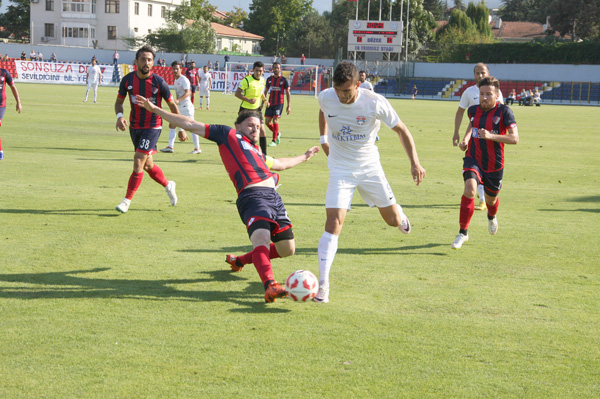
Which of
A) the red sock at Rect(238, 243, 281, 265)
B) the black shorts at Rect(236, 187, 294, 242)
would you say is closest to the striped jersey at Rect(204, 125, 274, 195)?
the black shorts at Rect(236, 187, 294, 242)

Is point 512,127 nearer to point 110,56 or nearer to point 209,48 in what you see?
point 110,56

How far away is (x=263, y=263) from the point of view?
593 cm

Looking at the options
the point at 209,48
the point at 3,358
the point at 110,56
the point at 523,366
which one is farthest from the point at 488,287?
the point at 209,48

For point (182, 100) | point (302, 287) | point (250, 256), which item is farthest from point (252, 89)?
point (302, 287)

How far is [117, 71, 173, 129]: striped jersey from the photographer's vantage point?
33.4ft

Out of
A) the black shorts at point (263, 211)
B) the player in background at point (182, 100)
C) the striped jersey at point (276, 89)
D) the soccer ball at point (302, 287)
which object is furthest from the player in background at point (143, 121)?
the striped jersey at point (276, 89)

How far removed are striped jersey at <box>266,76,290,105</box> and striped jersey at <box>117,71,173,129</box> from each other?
9.04 metres

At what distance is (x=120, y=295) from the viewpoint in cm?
605

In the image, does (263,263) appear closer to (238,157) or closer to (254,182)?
(254,182)

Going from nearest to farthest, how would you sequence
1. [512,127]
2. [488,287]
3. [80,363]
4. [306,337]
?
1. [80,363]
2. [306,337]
3. [488,287]
4. [512,127]

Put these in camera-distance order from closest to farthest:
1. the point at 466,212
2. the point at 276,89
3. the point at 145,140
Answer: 1. the point at 466,212
2. the point at 145,140
3. the point at 276,89

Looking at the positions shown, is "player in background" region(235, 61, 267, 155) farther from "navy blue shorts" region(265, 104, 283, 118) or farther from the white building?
the white building

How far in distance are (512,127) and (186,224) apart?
4.55m

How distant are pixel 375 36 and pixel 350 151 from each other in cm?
6078
